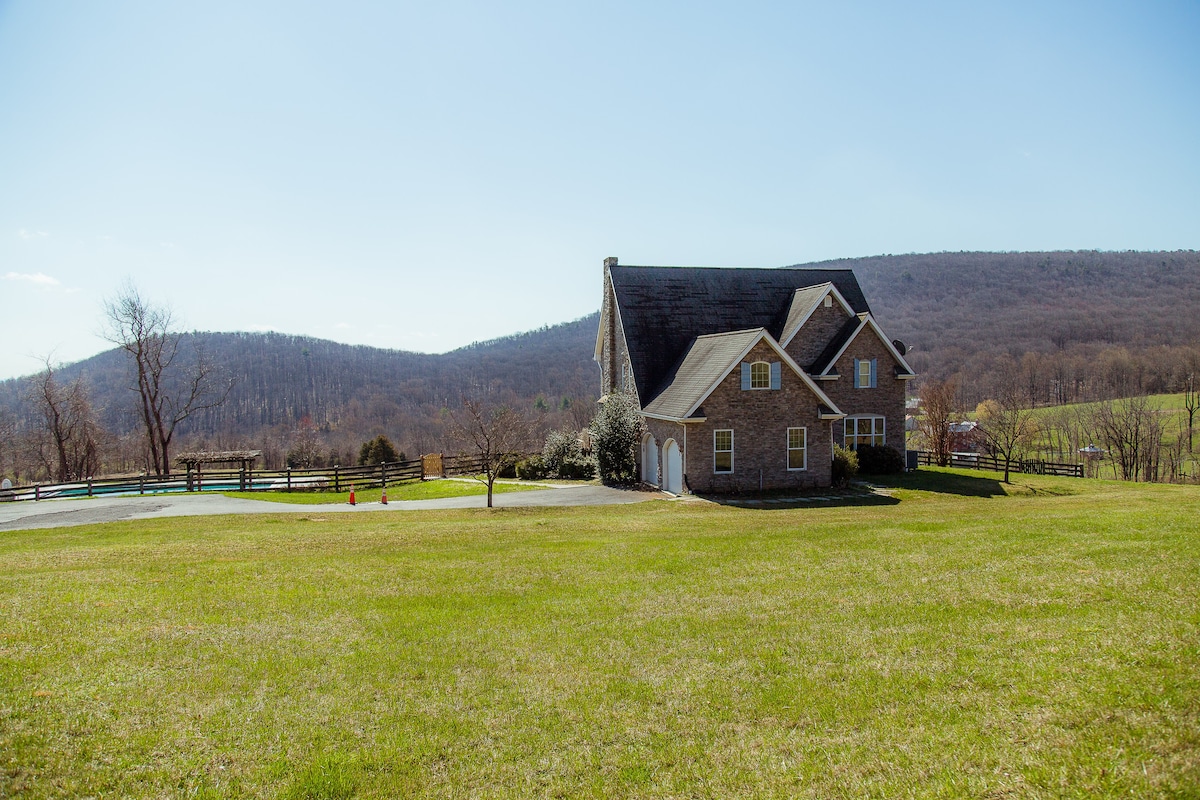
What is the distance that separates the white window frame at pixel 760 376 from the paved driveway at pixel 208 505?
17.7ft

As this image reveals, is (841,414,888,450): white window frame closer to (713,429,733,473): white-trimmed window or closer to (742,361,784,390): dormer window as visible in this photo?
(742,361,784,390): dormer window

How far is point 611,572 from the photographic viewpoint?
471 inches

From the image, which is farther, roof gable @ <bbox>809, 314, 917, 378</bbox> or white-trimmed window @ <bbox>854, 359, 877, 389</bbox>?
white-trimmed window @ <bbox>854, 359, 877, 389</bbox>

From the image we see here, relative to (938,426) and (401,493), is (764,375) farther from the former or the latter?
(938,426)

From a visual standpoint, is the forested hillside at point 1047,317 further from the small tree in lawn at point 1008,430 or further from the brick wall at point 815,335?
the brick wall at point 815,335

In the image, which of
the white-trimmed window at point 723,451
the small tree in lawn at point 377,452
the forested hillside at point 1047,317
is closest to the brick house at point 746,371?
the white-trimmed window at point 723,451

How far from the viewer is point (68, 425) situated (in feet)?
166

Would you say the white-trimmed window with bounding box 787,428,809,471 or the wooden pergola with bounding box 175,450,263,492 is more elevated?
the white-trimmed window with bounding box 787,428,809,471

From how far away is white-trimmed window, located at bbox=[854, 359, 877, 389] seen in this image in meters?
30.8

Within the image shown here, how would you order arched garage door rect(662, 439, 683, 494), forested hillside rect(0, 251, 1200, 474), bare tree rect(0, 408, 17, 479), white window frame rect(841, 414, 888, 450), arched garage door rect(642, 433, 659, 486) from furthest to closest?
forested hillside rect(0, 251, 1200, 474) < bare tree rect(0, 408, 17, 479) < white window frame rect(841, 414, 888, 450) < arched garage door rect(642, 433, 659, 486) < arched garage door rect(662, 439, 683, 494)

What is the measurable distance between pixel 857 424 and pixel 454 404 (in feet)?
281

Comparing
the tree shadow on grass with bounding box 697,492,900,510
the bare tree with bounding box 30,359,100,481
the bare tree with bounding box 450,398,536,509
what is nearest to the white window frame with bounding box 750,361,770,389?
the tree shadow on grass with bounding box 697,492,900,510

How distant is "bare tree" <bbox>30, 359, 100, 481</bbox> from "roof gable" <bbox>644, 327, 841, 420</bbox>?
43439 mm

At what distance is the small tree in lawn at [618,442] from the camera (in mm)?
29938
